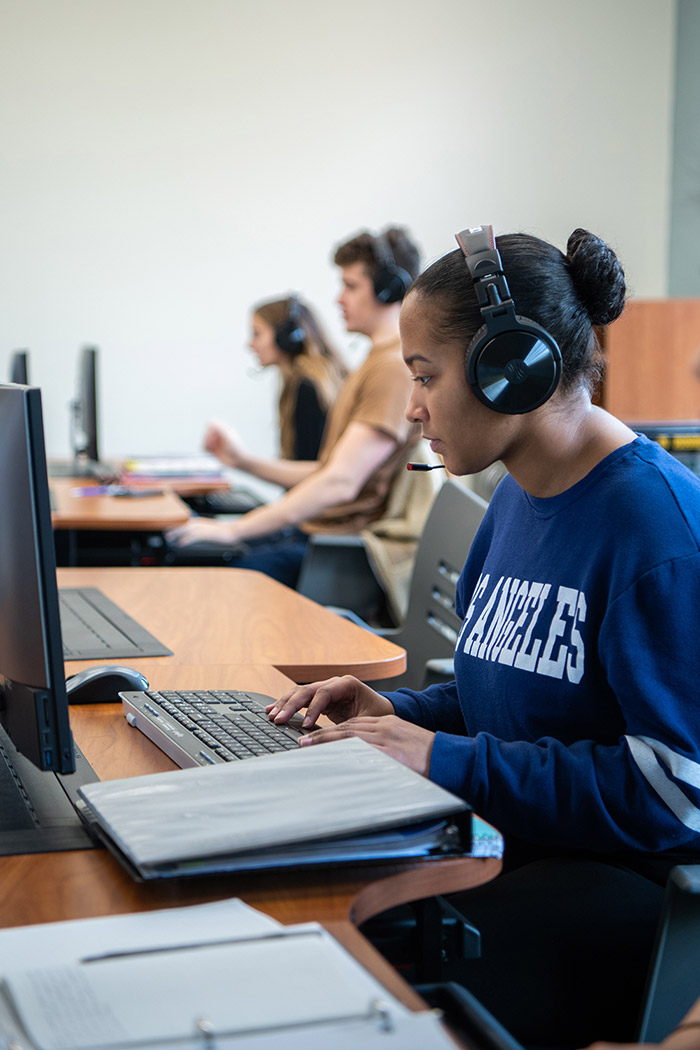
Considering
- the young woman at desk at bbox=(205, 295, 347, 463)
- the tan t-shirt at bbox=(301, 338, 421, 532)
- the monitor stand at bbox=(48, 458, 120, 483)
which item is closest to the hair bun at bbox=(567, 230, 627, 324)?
the tan t-shirt at bbox=(301, 338, 421, 532)

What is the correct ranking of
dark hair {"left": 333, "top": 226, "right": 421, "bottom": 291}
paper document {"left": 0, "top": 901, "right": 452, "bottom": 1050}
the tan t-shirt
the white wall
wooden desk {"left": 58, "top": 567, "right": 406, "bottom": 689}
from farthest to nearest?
the white wall → dark hair {"left": 333, "top": 226, "right": 421, "bottom": 291} → the tan t-shirt → wooden desk {"left": 58, "top": 567, "right": 406, "bottom": 689} → paper document {"left": 0, "top": 901, "right": 452, "bottom": 1050}

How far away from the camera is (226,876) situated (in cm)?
74

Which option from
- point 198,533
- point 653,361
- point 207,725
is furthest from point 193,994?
point 653,361

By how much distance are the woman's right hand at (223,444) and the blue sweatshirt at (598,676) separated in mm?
2161

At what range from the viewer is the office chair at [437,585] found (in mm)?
1762

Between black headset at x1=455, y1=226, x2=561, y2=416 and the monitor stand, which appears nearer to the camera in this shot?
black headset at x1=455, y1=226, x2=561, y2=416

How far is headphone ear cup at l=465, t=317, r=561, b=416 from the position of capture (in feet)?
3.41

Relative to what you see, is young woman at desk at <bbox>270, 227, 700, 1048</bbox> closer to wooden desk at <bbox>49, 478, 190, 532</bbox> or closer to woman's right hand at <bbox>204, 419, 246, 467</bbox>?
wooden desk at <bbox>49, 478, 190, 532</bbox>

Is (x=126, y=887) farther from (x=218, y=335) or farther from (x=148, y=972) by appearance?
(x=218, y=335)

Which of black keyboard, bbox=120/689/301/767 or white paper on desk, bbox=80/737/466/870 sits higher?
white paper on desk, bbox=80/737/466/870

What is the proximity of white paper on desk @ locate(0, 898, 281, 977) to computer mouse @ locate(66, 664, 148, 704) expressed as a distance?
0.53 metres

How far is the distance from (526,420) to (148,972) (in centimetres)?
68

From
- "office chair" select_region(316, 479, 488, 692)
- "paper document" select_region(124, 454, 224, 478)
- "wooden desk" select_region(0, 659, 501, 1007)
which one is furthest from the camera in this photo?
"paper document" select_region(124, 454, 224, 478)

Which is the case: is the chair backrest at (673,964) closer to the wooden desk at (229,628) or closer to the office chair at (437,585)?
the wooden desk at (229,628)
